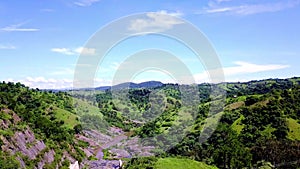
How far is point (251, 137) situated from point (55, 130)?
31.5 m

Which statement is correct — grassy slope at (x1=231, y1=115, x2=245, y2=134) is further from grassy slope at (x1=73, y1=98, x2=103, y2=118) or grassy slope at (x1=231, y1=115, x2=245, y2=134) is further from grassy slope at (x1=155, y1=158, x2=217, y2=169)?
grassy slope at (x1=73, y1=98, x2=103, y2=118)

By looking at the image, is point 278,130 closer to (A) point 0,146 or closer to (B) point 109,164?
(B) point 109,164

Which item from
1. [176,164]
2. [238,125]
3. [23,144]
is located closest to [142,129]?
[238,125]

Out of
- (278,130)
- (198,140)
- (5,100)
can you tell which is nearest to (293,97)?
(278,130)

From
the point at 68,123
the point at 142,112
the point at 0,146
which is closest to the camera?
the point at 0,146

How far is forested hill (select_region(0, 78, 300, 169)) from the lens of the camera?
116 feet

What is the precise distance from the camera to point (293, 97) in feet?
240

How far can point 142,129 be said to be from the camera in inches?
3100

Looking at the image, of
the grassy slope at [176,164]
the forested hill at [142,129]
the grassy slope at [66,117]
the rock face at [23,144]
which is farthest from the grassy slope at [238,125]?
the rock face at [23,144]

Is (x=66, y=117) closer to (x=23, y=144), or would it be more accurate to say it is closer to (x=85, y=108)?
(x=85, y=108)

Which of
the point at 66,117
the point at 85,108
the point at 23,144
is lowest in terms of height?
the point at 23,144

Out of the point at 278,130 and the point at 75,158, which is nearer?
the point at 75,158

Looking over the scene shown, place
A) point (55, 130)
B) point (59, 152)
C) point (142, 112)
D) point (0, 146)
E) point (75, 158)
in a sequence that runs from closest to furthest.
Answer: point (0, 146) → point (59, 152) → point (75, 158) → point (55, 130) → point (142, 112)

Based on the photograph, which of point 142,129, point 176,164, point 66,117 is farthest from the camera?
point 142,129
